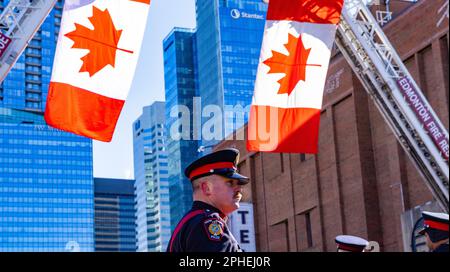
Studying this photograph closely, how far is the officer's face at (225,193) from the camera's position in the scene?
569 cm

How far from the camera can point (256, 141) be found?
1266cm

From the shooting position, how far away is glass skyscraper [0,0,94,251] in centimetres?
17650

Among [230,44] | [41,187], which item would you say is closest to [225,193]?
[230,44]

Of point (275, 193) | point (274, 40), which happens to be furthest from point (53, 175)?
point (274, 40)

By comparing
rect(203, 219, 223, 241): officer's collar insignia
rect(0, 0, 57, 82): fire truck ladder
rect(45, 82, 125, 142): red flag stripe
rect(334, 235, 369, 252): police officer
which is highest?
rect(0, 0, 57, 82): fire truck ladder

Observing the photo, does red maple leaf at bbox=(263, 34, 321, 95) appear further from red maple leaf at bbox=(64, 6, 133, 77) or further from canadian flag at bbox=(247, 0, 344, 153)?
red maple leaf at bbox=(64, 6, 133, 77)

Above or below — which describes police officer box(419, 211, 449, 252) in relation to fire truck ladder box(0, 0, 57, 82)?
below

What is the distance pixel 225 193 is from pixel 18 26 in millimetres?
11853

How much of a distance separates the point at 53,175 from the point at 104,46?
176292mm

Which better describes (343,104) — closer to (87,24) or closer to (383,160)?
(383,160)

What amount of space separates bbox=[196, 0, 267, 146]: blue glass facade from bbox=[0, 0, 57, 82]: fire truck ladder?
95336 mm

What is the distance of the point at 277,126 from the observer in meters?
12.7

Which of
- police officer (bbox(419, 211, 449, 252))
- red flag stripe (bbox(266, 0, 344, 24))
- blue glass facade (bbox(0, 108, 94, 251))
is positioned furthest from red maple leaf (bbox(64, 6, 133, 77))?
blue glass facade (bbox(0, 108, 94, 251))

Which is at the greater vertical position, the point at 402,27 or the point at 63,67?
the point at 402,27
